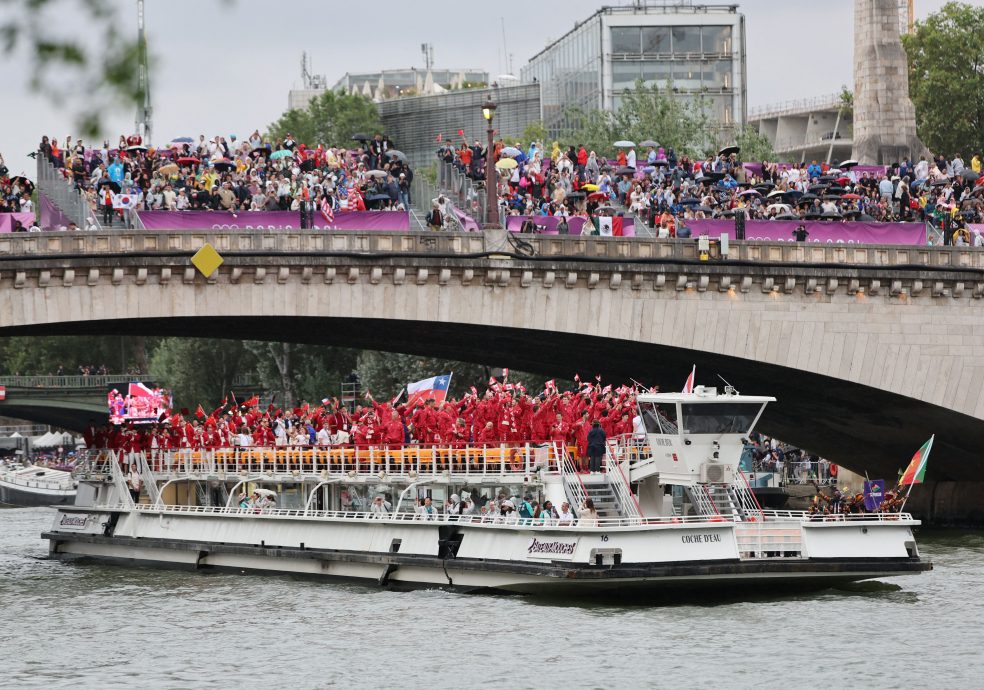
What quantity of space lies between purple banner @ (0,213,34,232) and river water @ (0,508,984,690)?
362 inches

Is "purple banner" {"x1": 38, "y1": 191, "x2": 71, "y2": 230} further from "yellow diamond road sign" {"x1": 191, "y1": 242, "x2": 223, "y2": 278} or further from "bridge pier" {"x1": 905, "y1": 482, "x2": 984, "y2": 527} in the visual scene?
"bridge pier" {"x1": 905, "y1": 482, "x2": 984, "y2": 527}

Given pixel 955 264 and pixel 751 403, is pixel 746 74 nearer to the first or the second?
pixel 955 264

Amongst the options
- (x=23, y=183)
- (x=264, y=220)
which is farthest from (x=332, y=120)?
(x=264, y=220)

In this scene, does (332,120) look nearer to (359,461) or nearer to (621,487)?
(359,461)

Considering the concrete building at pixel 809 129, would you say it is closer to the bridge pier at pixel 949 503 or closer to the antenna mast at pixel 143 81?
the bridge pier at pixel 949 503

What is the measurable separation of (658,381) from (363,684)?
30.1 m

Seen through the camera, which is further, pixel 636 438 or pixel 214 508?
pixel 214 508

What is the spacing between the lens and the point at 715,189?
51.9 m

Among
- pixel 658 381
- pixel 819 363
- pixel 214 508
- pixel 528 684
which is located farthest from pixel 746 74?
pixel 528 684

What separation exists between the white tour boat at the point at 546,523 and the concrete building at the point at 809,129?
71937 mm

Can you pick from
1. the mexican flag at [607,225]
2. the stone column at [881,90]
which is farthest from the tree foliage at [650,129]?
the mexican flag at [607,225]

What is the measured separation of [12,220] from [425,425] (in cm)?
1199

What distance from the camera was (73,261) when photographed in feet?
136

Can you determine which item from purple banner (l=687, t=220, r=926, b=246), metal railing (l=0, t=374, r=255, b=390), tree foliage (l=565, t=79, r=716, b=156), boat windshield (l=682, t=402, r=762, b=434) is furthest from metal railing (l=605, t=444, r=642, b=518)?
metal railing (l=0, t=374, r=255, b=390)
